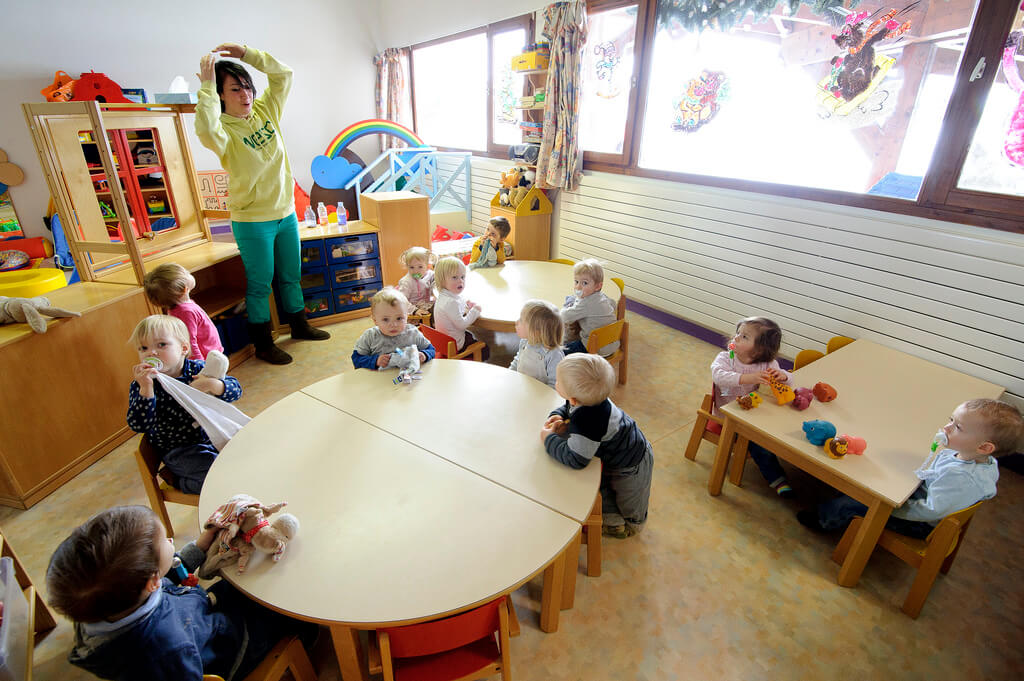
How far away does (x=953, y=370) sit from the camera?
8.41 feet

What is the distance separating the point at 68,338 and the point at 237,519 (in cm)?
183

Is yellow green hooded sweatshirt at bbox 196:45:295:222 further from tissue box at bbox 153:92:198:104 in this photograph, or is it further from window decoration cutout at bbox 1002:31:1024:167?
window decoration cutout at bbox 1002:31:1024:167

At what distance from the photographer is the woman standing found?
288cm

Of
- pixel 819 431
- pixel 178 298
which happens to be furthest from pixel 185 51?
pixel 819 431

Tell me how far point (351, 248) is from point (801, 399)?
345 centimetres

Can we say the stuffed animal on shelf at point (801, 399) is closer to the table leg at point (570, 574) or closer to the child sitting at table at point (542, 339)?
the child sitting at table at point (542, 339)

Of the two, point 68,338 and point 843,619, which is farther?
point 68,338

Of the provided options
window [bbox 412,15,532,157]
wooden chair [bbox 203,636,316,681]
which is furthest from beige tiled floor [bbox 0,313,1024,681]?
window [bbox 412,15,532,157]

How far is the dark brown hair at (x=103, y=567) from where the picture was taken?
0.92 m

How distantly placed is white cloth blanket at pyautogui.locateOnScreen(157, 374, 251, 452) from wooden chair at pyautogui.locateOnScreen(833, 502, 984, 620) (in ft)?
7.91

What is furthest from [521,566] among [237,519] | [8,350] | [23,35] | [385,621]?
[23,35]

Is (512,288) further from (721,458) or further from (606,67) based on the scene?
(606,67)

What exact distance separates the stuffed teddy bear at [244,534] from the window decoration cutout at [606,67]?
171 inches

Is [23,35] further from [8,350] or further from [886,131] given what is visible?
[886,131]
